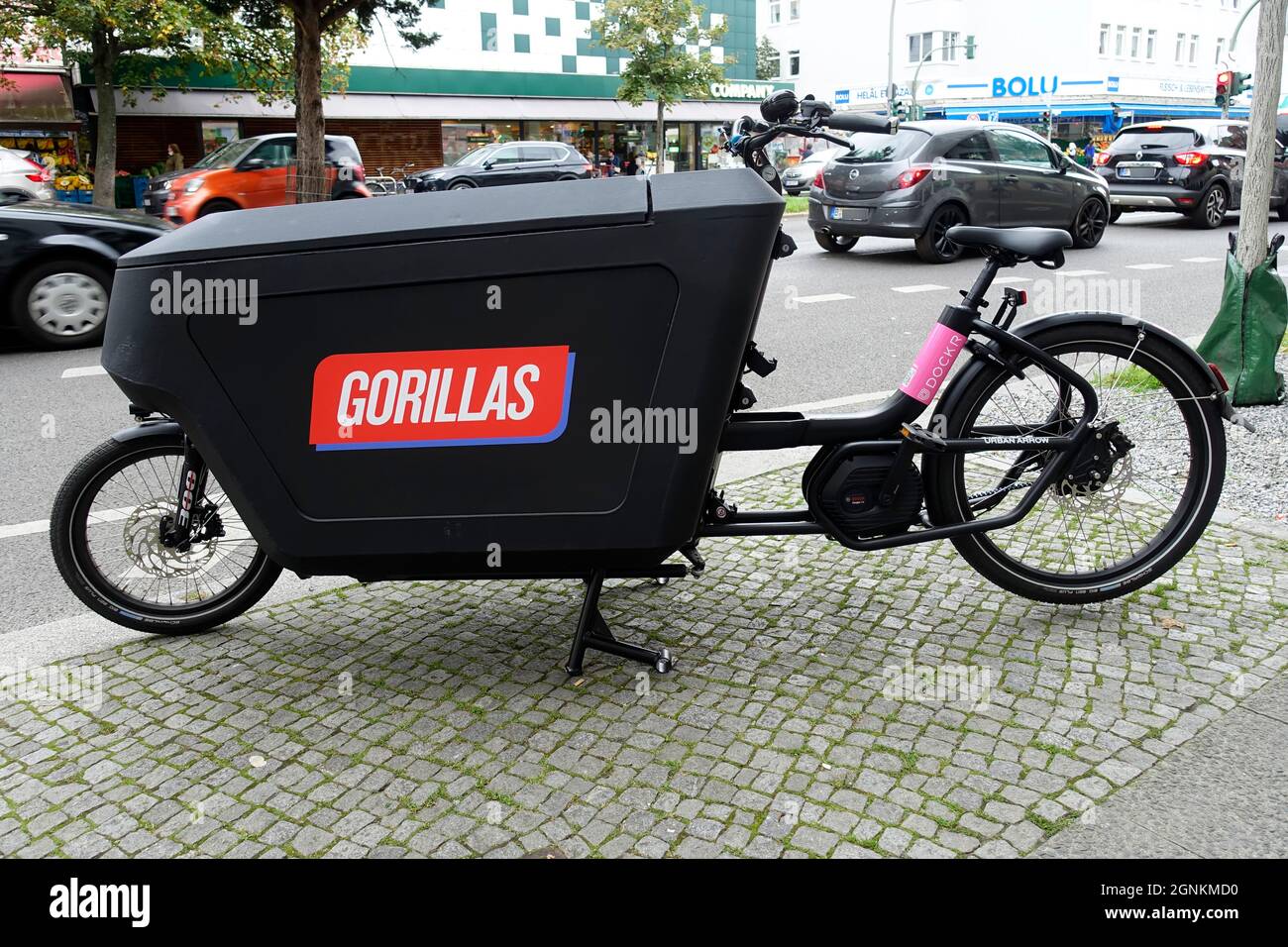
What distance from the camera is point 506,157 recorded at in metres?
23.3

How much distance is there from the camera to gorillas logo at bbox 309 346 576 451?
2.82 m

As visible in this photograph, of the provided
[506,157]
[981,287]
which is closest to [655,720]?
[981,287]

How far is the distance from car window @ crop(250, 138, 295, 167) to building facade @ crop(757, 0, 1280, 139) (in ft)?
132

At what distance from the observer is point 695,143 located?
4269 cm

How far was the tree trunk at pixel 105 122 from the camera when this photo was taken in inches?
950

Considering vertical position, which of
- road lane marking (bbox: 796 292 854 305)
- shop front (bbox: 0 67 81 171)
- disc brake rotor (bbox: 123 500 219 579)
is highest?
shop front (bbox: 0 67 81 171)

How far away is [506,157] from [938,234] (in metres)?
13.0

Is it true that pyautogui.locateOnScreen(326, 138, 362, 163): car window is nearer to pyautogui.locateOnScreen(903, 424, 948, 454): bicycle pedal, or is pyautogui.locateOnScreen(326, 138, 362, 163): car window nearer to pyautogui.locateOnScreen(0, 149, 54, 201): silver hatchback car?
pyautogui.locateOnScreen(0, 149, 54, 201): silver hatchback car

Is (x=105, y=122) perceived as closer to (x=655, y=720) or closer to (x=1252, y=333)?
(x=1252, y=333)

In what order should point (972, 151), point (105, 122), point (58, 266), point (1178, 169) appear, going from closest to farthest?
point (58, 266)
point (972, 151)
point (1178, 169)
point (105, 122)

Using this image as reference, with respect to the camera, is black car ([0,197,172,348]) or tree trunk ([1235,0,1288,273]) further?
black car ([0,197,172,348])

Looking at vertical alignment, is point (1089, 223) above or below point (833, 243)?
above

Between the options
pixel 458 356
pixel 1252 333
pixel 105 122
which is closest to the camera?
pixel 458 356

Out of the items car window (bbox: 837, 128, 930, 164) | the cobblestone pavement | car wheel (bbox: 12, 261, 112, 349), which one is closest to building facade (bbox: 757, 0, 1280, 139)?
car window (bbox: 837, 128, 930, 164)
